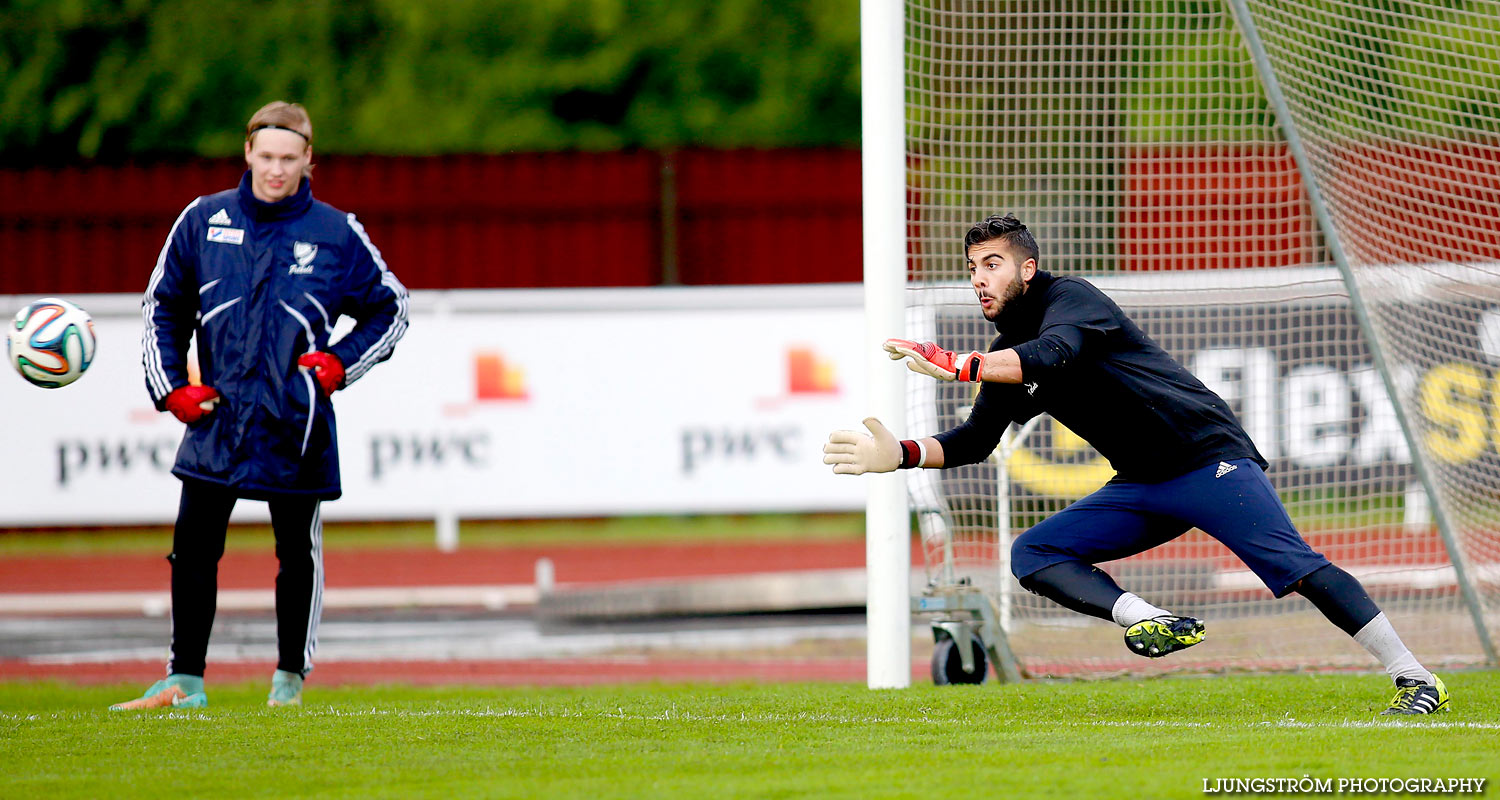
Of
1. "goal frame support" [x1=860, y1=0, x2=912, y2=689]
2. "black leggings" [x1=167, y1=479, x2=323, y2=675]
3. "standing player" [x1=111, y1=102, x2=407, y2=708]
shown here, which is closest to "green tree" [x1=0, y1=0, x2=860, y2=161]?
"goal frame support" [x1=860, y1=0, x2=912, y2=689]

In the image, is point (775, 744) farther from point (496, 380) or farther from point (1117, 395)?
point (496, 380)

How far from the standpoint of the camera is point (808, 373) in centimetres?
1459

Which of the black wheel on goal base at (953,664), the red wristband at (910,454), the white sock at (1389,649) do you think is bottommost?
the black wheel on goal base at (953,664)

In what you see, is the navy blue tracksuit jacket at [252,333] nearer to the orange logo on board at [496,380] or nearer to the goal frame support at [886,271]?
the goal frame support at [886,271]

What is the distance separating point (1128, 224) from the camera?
844 cm

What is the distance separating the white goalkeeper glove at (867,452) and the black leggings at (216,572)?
6.50 feet

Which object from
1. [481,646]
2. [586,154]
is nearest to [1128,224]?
[481,646]

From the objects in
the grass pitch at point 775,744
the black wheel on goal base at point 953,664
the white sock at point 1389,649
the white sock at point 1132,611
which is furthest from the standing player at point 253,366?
the white sock at point 1389,649

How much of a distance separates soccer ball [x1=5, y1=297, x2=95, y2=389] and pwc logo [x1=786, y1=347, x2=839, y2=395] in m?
8.79

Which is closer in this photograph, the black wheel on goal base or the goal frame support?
the goal frame support

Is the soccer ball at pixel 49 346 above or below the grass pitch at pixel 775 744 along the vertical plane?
above

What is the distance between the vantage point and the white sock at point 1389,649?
5.45 meters

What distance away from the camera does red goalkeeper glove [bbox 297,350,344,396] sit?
19.6 feet

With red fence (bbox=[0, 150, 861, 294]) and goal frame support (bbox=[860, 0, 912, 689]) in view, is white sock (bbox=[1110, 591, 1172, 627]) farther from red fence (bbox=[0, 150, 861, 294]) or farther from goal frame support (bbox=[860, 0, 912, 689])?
red fence (bbox=[0, 150, 861, 294])
